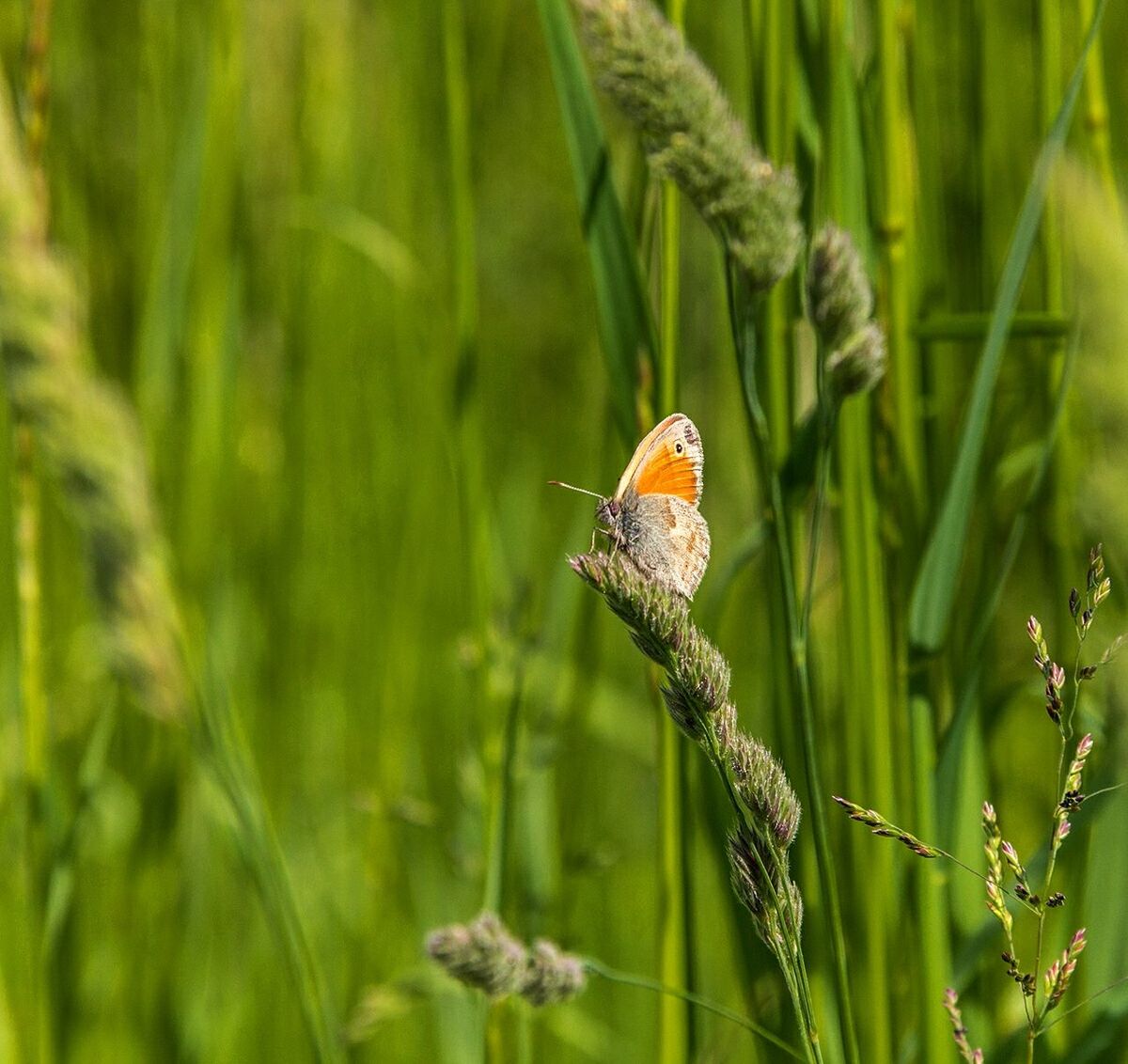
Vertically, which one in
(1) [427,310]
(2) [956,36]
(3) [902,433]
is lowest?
(3) [902,433]

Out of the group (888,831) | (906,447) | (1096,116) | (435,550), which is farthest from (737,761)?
(435,550)

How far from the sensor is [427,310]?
1689 millimetres

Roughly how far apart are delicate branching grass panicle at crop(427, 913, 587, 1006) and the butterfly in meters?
0.32

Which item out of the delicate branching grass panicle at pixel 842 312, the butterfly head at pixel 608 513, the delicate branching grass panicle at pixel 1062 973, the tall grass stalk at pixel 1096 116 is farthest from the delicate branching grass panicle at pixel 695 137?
the tall grass stalk at pixel 1096 116

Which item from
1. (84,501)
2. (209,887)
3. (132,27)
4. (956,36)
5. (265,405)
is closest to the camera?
(84,501)

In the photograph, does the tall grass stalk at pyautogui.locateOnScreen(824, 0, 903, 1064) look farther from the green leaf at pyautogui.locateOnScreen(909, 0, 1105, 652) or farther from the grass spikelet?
the grass spikelet

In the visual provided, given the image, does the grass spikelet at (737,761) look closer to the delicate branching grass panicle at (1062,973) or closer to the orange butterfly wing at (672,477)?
the delicate branching grass panicle at (1062,973)

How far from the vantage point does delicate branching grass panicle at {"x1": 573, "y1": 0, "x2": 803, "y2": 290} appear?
2.36ft

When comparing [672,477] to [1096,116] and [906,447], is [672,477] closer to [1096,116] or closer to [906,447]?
[906,447]

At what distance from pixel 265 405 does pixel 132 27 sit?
0.73 m

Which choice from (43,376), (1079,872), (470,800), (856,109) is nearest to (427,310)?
(470,800)

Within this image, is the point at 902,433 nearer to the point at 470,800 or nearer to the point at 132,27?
the point at 470,800

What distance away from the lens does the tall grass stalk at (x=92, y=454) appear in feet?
2.45

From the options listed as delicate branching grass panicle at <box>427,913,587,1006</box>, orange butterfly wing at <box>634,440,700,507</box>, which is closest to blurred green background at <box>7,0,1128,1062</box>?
orange butterfly wing at <box>634,440,700,507</box>
